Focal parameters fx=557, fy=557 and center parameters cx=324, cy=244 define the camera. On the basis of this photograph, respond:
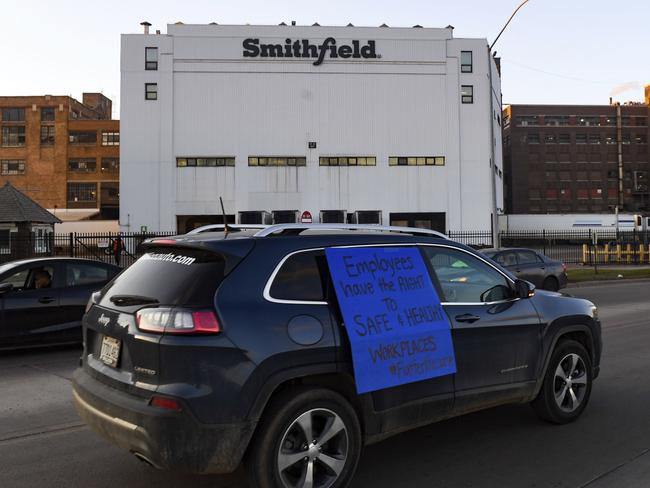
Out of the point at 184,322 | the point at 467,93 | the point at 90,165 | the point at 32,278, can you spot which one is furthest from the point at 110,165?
the point at 184,322

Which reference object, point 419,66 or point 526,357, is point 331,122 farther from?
point 526,357

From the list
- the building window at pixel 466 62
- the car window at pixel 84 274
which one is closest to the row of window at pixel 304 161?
the building window at pixel 466 62

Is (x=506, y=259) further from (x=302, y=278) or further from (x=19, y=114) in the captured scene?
(x=19, y=114)

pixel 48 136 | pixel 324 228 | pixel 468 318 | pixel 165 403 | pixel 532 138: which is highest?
pixel 532 138

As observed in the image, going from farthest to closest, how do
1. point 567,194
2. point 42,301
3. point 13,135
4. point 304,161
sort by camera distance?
point 567,194
point 13,135
point 304,161
point 42,301

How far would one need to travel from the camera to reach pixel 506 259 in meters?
16.4

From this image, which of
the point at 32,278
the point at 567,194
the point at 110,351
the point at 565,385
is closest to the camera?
the point at 110,351

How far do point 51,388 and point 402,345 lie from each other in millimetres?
4700

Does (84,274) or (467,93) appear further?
(467,93)

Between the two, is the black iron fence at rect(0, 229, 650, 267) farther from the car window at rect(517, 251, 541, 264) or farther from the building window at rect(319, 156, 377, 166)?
the building window at rect(319, 156, 377, 166)

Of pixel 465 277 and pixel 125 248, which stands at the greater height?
pixel 125 248

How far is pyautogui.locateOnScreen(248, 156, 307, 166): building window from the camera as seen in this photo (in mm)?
45688

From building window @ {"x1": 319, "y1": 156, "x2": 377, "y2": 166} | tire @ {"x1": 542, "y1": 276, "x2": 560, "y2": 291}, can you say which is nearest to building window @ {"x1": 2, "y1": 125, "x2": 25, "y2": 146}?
building window @ {"x1": 319, "y1": 156, "x2": 377, "y2": 166}

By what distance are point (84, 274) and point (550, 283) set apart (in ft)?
44.8
